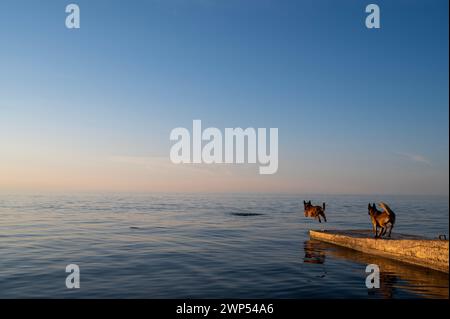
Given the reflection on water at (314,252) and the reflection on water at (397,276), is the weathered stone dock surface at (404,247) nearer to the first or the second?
the reflection on water at (397,276)

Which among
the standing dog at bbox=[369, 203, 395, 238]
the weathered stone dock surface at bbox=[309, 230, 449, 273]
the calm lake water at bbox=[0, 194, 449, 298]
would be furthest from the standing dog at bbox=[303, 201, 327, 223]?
the standing dog at bbox=[369, 203, 395, 238]

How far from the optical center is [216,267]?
62.8 ft

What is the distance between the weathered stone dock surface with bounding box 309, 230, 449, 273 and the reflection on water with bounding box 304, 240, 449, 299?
13.1 inches

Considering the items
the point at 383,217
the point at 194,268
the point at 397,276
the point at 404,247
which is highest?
the point at 383,217

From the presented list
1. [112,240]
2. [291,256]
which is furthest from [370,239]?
[112,240]

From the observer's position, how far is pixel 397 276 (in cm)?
1648

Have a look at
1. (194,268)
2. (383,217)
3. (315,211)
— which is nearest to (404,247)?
(383,217)

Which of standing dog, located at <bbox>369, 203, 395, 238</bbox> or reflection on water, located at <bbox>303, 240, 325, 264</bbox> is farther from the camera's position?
reflection on water, located at <bbox>303, 240, 325, 264</bbox>

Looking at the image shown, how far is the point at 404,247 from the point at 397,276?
315 cm

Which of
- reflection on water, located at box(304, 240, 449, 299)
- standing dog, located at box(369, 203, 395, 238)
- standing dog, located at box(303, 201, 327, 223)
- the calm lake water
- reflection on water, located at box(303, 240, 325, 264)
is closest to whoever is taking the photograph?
reflection on water, located at box(304, 240, 449, 299)

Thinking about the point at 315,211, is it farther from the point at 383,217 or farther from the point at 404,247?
the point at 404,247

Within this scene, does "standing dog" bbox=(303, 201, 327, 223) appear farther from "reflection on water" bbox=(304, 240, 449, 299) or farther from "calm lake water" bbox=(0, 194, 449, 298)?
"reflection on water" bbox=(304, 240, 449, 299)

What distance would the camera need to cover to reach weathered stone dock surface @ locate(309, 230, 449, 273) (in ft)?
55.4

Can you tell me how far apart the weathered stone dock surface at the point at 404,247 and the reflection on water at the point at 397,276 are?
331 millimetres
